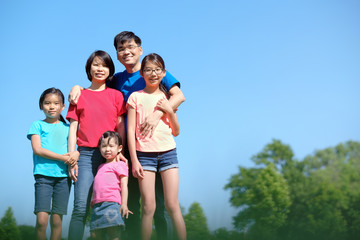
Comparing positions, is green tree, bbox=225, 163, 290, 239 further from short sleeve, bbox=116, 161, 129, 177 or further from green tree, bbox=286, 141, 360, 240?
short sleeve, bbox=116, 161, 129, 177

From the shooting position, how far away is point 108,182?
3.81 metres

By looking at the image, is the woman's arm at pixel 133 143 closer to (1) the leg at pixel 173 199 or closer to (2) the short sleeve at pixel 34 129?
(1) the leg at pixel 173 199

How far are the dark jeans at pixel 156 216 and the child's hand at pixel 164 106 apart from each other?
71cm

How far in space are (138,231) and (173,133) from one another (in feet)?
4.26

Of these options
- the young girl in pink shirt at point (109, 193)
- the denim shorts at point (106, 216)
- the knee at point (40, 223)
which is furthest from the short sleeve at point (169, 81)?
the knee at point (40, 223)

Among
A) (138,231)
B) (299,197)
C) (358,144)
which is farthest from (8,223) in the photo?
(358,144)

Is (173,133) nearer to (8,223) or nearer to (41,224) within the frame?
(41,224)

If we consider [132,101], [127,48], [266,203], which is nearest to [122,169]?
[132,101]

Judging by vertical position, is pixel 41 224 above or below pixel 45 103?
below

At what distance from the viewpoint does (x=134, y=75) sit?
446 cm

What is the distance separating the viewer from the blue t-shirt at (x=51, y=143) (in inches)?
159

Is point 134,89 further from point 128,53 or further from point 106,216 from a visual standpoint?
point 106,216

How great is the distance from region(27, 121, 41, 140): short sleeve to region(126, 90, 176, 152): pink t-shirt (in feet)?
3.70

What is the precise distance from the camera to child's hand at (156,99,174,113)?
13.1 ft
